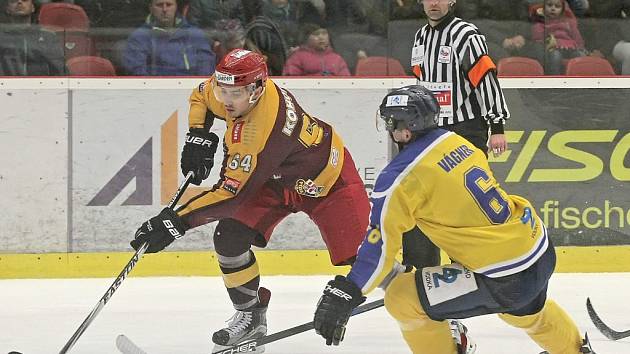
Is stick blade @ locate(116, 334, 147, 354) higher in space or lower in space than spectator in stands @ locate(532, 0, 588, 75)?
lower

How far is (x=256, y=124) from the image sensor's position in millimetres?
3422

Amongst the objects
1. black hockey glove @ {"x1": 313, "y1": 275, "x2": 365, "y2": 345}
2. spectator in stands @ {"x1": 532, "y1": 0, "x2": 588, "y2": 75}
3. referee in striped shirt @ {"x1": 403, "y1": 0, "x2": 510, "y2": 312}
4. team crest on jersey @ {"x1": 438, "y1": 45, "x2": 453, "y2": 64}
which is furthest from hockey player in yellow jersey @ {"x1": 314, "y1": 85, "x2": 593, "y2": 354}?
spectator in stands @ {"x1": 532, "y1": 0, "x2": 588, "y2": 75}

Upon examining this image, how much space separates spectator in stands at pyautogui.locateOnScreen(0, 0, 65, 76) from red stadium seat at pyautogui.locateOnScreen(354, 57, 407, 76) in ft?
4.39

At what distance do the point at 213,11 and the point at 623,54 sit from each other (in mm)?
1907

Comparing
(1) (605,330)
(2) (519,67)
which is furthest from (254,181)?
(2) (519,67)

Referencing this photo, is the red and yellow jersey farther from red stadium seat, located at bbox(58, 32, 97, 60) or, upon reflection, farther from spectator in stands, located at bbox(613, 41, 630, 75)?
spectator in stands, located at bbox(613, 41, 630, 75)

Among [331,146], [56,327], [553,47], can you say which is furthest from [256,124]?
[553,47]

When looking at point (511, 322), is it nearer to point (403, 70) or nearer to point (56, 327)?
point (56, 327)

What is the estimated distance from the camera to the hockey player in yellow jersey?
107 inches

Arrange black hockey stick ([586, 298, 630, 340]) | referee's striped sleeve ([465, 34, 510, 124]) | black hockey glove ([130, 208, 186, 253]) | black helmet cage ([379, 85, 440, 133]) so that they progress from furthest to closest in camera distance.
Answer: referee's striped sleeve ([465, 34, 510, 124]) → black hockey stick ([586, 298, 630, 340]) → black hockey glove ([130, 208, 186, 253]) → black helmet cage ([379, 85, 440, 133])

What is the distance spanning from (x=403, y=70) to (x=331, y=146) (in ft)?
A: 5.67

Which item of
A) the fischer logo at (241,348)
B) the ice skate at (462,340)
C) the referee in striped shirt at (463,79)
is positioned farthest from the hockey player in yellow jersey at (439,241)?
the referee in striped shirt at (463,79)

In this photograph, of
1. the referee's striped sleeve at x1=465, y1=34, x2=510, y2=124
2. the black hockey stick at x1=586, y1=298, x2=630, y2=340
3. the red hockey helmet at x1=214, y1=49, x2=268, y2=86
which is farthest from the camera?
the referee's striped sleeve at x1=465, y1=34, x2=510, y2=124

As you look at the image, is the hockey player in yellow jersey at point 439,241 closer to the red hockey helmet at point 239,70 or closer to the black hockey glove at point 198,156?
the red hockey helmet at point 239,70
